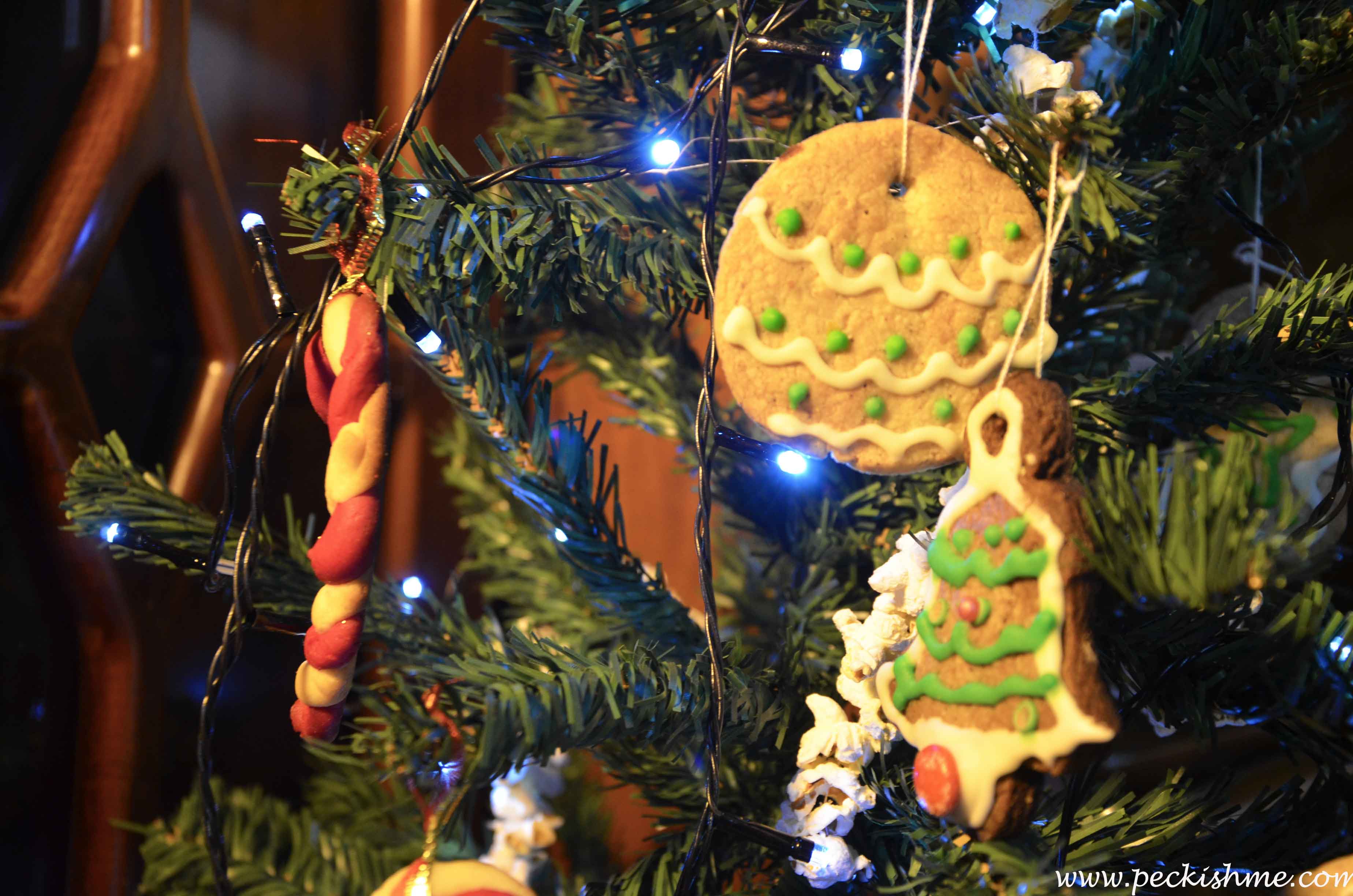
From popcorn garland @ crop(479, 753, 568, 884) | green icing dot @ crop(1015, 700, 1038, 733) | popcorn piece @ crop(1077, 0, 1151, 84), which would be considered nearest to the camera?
green icing dot @ crop(1015, 700, 1038, 733)

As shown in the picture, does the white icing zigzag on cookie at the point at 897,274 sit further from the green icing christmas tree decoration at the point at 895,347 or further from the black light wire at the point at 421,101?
the black light wire at the point at 421,101

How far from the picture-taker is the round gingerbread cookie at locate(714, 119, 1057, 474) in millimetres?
308

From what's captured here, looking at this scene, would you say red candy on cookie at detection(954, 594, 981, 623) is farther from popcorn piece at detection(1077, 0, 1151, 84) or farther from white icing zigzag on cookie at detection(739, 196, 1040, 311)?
popcorn piece at detection(1077, 0, 1151, 84)

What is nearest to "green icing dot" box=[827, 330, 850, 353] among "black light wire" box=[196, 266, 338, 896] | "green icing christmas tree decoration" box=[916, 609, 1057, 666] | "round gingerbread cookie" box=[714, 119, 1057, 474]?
"round gingerbread cookie" box=[714, 119, 1057, 474]

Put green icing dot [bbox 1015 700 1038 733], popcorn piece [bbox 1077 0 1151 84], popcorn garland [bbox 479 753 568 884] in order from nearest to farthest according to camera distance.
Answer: green icing dot [bbox 1015 700 1038 733] → popcorn piece [bbox 1077 0 1151 84] → popcorn garland [bbox 479 753 568 884]

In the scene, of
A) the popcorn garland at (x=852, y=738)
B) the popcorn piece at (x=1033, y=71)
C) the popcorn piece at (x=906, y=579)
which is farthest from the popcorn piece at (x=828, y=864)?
the popcorn piece at (x=1033, y=71)

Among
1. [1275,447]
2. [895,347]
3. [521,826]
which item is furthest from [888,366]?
[521,826]

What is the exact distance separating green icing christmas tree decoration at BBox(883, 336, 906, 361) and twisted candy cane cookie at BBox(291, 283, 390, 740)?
7.6 inches

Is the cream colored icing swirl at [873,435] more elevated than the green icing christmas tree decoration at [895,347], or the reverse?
the green icing christmas tree decoration at [895,347]

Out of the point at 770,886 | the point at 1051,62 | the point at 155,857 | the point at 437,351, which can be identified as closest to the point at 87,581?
the point at 155,857

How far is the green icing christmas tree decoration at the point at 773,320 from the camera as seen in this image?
0.31m

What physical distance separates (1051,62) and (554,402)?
0.51 metres

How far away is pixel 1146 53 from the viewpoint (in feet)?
1.19

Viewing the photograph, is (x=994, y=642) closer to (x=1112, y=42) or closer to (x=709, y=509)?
(x=709, y=509)
